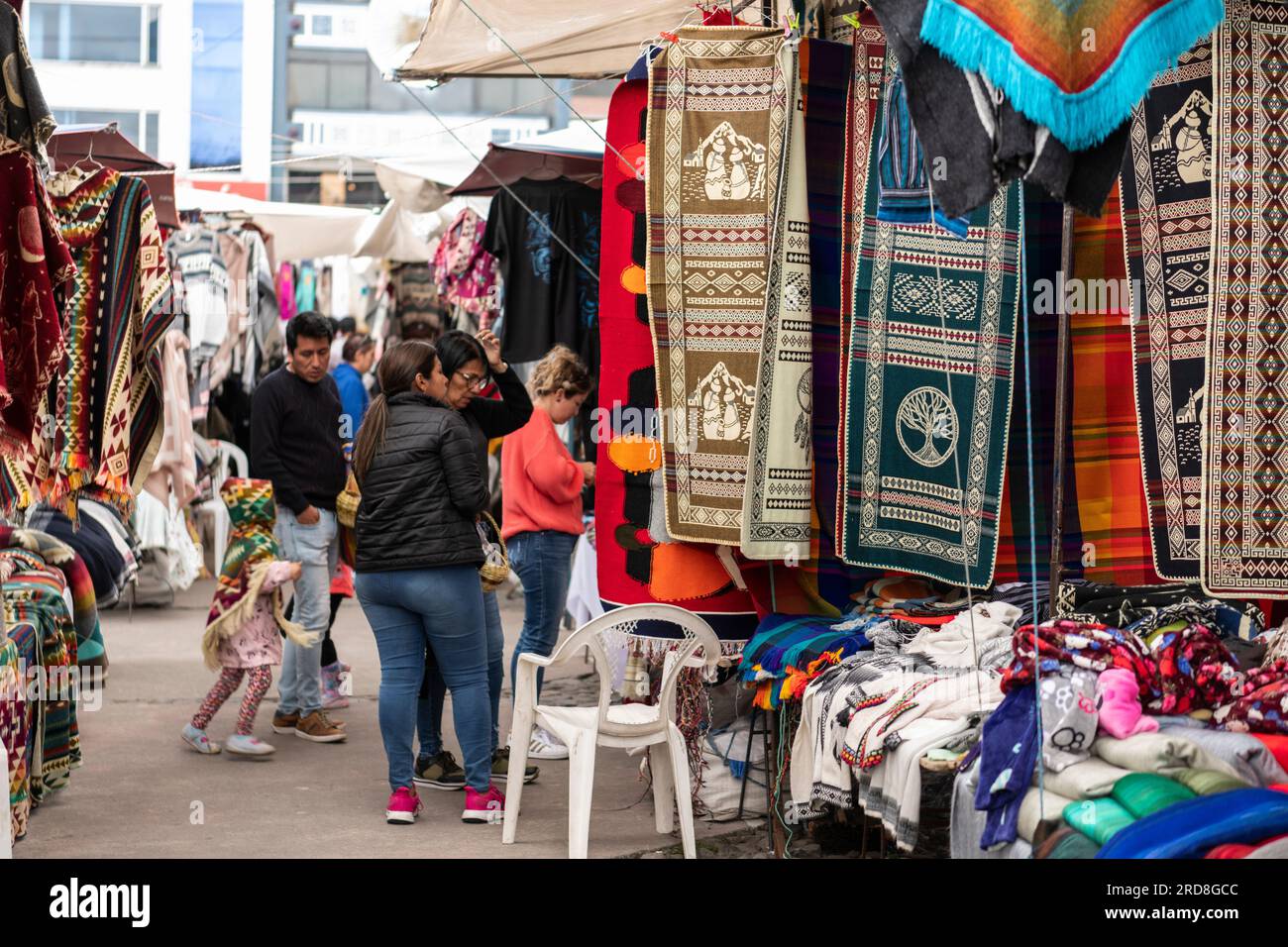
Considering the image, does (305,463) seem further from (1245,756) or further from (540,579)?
(1245,756)

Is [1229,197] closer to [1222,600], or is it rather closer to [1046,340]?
[1046,340]

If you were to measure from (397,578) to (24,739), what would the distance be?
4.57ft

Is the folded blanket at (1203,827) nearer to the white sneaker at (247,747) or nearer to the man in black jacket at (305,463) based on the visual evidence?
the white sneaker at (247,747)

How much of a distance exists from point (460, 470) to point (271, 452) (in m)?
1.57

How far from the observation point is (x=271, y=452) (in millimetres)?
6832

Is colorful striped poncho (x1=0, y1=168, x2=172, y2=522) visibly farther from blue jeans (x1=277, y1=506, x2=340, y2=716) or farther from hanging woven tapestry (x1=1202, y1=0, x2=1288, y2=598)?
hanging woven tapestry (x1=1202, y1=0, x2=1288, y2=598)

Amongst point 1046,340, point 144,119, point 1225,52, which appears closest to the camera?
point 1225,52

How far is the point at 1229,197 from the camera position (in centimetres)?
458

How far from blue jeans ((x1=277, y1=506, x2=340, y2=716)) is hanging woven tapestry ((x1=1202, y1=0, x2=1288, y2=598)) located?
153 inches

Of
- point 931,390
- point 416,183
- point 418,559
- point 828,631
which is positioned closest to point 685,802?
point 828,631

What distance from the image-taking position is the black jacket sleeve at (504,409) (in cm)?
632

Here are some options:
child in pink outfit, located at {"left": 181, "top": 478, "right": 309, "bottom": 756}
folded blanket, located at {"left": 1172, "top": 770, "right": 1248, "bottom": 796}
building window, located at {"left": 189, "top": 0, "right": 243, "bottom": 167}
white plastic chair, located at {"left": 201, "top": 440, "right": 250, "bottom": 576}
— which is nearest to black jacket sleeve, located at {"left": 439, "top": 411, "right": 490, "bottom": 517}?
child in pink outfit, located at {"left": 181, "top": 478, "right": 309, "bottom": 756}
